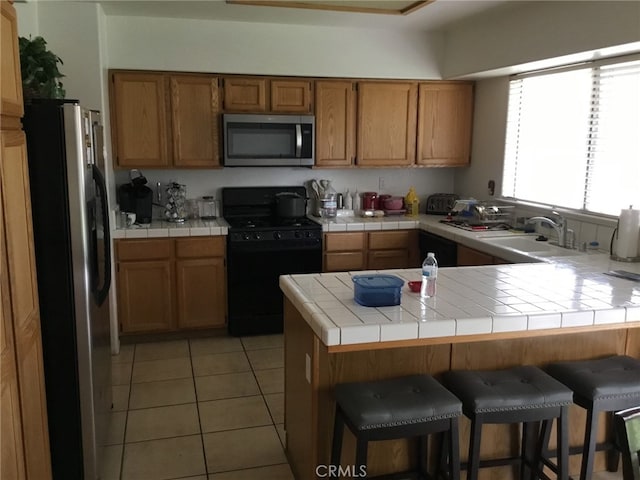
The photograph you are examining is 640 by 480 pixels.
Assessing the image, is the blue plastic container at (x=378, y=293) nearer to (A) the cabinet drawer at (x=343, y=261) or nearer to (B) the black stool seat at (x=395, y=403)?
(B) the black stool seat at (x=395, y=403)

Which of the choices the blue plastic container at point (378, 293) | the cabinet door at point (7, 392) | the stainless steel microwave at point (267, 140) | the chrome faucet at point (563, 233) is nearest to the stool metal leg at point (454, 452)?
the blue plastic container at point (378, 293)

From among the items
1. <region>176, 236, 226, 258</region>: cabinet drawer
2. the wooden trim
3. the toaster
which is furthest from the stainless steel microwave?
the wooden trim

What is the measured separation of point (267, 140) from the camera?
4523 mm

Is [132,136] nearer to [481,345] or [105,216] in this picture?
[105,216]

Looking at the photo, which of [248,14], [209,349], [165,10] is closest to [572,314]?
[209,349]

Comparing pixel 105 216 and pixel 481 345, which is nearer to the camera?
pixel 481 345

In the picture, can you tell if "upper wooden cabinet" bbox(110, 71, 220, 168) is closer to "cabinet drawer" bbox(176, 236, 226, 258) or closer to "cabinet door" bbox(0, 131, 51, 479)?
"cabinet drawer" bbox(176, 236, 226, 258)

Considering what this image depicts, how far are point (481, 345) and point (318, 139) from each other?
9.12 ft

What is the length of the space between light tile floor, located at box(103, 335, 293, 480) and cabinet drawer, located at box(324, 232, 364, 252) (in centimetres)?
87

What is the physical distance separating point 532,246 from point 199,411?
2414mm

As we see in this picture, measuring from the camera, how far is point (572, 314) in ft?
7.05

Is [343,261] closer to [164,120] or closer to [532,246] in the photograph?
[532,246]

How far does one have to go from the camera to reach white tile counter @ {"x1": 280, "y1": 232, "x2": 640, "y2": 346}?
200 cm

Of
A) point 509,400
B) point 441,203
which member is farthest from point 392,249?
point 509,400
